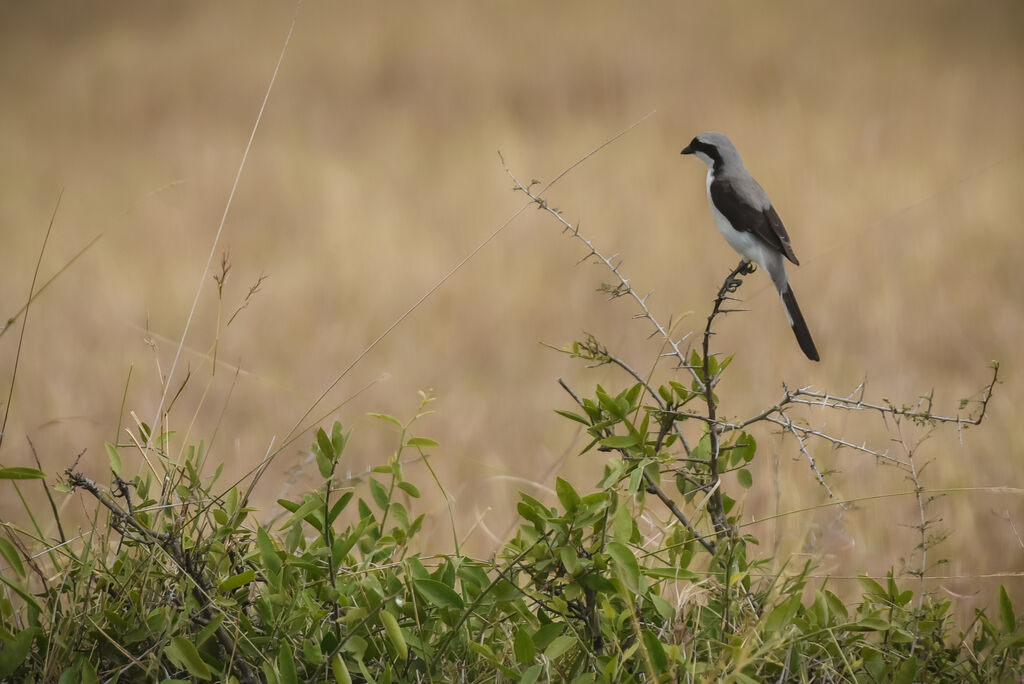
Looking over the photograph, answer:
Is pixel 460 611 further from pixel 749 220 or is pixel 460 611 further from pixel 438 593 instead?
pixel 749 220

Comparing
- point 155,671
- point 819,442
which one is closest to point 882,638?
point 819,442

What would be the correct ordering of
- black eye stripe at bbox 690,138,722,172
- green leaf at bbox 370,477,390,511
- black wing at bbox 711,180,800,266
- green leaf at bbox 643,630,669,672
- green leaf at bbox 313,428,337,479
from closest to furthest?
green leaf at bbox 643,630,669,672 < green leaf at bbox 313,428,337,479 < green leaf at bbox 370,477,390,511 < black wing at bbox 711,180,800,266 < black eye stripe at bbox 690,138,722,172

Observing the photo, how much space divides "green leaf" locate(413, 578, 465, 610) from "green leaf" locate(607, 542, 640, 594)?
0.44 ft

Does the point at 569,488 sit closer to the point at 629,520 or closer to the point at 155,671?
the point at 629,520

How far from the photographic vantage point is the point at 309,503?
2.52 ft

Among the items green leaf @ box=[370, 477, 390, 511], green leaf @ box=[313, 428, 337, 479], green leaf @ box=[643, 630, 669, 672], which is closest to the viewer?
green leaf @ box=[643, 630, 669, 672]

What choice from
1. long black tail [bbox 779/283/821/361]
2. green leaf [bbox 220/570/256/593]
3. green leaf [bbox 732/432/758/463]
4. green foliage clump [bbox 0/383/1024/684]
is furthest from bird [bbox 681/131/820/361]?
green leaf [bbox 220/570/256/593]

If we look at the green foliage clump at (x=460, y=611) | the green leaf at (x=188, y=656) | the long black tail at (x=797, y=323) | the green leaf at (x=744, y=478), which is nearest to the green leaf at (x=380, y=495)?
the green foliage clump at (x=460, y=611)

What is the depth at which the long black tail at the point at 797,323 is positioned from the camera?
944mm

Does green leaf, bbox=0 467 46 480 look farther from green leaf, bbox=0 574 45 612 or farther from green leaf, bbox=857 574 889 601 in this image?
green leaf, bbox=857 574 889 601

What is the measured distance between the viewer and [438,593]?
0.72 m

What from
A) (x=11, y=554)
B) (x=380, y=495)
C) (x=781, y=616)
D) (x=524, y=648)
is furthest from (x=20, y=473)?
(x=781, y=616)

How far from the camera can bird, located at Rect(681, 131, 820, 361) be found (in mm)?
1080

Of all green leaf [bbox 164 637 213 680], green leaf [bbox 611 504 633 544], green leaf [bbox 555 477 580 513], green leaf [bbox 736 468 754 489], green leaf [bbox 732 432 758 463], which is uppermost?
green leaf [bbox 732 432 758 463]
